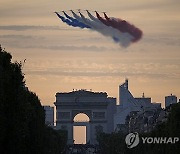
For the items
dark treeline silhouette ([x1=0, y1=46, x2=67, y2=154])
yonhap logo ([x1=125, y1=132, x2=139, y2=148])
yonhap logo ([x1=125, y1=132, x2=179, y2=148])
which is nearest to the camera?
dark treeline silhouette ([x1=0, y1=46, x2=67, y2=154])

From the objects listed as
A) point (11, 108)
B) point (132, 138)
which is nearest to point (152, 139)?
point (132, 138)

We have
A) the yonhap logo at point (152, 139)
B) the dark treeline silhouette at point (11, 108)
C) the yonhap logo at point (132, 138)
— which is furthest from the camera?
the yonhap logo at point (132, 138)

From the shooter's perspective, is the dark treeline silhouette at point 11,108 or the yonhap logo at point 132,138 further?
the yonhap logo at point 132,138

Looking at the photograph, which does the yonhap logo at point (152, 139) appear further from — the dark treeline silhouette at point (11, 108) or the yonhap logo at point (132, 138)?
the dark treeline silhouette at point (11, 108)

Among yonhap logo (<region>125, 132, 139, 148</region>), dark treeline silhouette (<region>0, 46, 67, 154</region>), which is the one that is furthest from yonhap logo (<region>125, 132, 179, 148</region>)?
dark treeline silhouette (<region>0, 46, 67, 154</region>)

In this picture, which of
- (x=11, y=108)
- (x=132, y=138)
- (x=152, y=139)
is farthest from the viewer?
(x=152, y=139)

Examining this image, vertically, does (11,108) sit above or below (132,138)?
below

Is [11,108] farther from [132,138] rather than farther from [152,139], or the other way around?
[152,139]

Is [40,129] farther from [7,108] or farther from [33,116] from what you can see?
[7,108]

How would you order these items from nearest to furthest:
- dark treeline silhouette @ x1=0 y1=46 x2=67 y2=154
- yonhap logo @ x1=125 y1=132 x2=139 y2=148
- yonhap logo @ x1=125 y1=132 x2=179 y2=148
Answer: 1. dark treeline silhouette @ x1=0 y1=46 x2=67 y2=154
2. yonhap logo @ x1=125 y1=132 x2=179 y2=148
3. yonhap logo @ x1=125 y1=132 x2=139 y2=148

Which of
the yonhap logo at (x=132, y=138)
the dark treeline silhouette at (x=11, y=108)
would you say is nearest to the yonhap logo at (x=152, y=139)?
the yonhap logo at (x=132, y=138)

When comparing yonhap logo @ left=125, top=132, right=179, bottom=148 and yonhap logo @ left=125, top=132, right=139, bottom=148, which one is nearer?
yonhap logo @ left=125, top=132, right=179, bottom=148

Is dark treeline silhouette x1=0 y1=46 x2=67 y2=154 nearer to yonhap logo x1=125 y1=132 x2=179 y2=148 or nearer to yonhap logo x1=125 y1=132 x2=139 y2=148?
yonhap logo x1=125 y1=132 x2=179 y2=148
